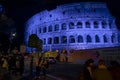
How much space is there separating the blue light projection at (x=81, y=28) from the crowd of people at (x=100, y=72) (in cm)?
4337

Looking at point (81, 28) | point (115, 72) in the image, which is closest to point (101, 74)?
point (115, 72)

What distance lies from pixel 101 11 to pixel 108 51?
29817mm

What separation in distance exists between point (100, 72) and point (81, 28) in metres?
45.2

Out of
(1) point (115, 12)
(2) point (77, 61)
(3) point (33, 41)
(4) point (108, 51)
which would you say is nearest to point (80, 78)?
(3) point (33, 41)

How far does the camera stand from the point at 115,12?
188ft

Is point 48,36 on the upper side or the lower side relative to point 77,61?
upper

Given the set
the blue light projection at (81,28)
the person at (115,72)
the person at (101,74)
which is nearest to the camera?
the person at (101,74)

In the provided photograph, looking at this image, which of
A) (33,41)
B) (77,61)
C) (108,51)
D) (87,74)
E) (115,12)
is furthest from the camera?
(115,12)

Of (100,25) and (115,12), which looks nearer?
(100,25)

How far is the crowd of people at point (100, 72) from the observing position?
15.6 feet

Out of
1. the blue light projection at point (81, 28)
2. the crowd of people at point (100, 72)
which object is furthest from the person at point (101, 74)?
the blue light projection at point (81, 28)

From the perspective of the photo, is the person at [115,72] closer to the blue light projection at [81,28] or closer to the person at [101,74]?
the person at [101,74]

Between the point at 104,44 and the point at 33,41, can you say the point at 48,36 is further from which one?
the point at 33,41

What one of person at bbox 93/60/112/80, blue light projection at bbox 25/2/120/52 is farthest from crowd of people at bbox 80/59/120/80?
blue light projection at bbox 25/2/120/52
